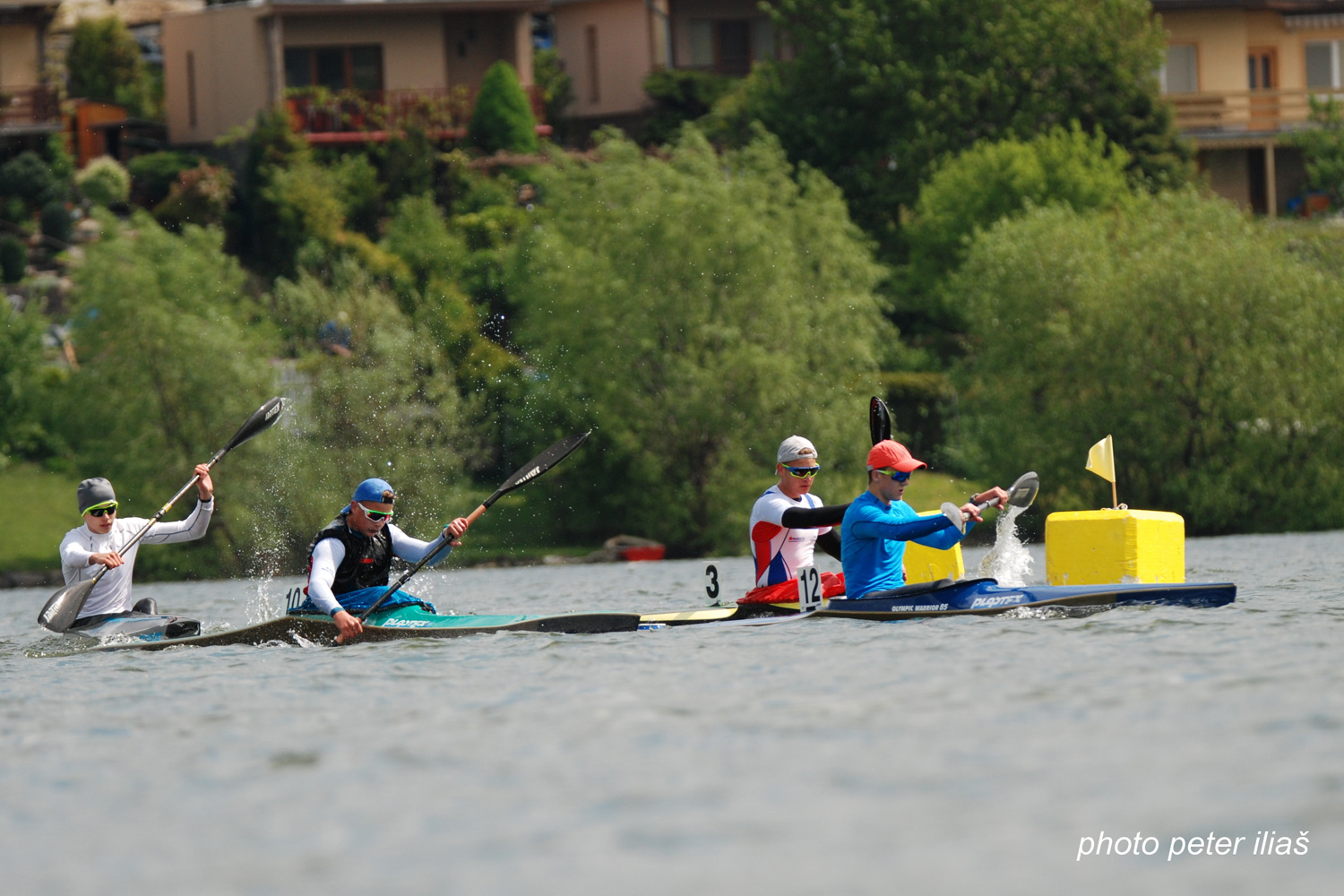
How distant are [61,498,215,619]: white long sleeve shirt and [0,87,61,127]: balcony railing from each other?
3878cm

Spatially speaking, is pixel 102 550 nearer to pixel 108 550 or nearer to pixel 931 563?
pixel 108 550

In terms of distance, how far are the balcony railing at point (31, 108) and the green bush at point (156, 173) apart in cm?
324

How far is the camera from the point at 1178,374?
34.3 m

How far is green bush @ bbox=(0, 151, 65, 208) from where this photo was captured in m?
49.2

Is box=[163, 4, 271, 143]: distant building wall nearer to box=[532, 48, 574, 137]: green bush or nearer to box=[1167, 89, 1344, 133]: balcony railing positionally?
box=[532, 48, 574, 137]: green bush

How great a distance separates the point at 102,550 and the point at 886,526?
7.05 metres

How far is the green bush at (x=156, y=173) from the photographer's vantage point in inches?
1965

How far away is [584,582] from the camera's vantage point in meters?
26.9

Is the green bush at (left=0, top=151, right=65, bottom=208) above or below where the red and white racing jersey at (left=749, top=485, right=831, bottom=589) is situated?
above

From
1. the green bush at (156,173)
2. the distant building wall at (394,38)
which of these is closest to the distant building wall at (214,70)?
the distant building wall at (394,38)

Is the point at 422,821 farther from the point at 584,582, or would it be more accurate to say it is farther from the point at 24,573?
the point at 24,573

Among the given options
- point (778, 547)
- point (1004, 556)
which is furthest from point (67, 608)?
point (1004, 556)

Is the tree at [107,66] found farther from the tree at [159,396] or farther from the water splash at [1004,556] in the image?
the water splash at [1004,556]

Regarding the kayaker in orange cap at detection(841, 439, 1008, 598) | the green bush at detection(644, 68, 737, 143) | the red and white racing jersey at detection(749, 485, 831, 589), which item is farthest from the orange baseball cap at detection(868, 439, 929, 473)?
the green bush at detection(644, 68, 737, 143)
